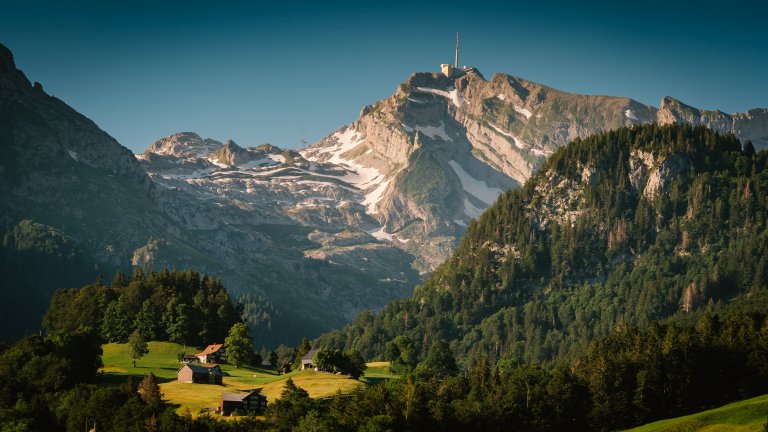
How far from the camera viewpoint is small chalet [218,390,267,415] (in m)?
149

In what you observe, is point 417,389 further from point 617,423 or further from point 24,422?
point 24,422

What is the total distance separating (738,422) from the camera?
120 m

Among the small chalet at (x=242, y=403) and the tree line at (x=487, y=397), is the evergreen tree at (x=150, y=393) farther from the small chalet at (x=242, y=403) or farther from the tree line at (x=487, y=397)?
the small chalet at (x=242, y=403)

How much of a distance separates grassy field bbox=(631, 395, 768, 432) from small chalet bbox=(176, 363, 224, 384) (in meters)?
75.5

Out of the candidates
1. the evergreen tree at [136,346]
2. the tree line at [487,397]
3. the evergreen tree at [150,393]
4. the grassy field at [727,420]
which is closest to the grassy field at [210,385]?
the evergreen tree at [136,346]

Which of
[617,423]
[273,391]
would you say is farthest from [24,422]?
[617,423]

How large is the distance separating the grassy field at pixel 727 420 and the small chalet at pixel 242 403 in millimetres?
55560

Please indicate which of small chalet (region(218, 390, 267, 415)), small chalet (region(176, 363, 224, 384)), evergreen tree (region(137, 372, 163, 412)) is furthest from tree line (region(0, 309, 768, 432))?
small chalet (region(176, 363, 224, 384))

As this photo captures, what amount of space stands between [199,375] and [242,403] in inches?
987

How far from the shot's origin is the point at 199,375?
173 m

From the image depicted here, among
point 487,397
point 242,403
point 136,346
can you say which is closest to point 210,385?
point 242,403

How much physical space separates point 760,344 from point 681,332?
46.8 feet

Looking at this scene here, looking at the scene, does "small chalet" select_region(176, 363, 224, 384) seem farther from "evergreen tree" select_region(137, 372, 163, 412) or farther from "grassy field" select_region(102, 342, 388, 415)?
"evergreen tree" select_region(137, 372, 163, 412)

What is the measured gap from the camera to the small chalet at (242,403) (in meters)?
149
